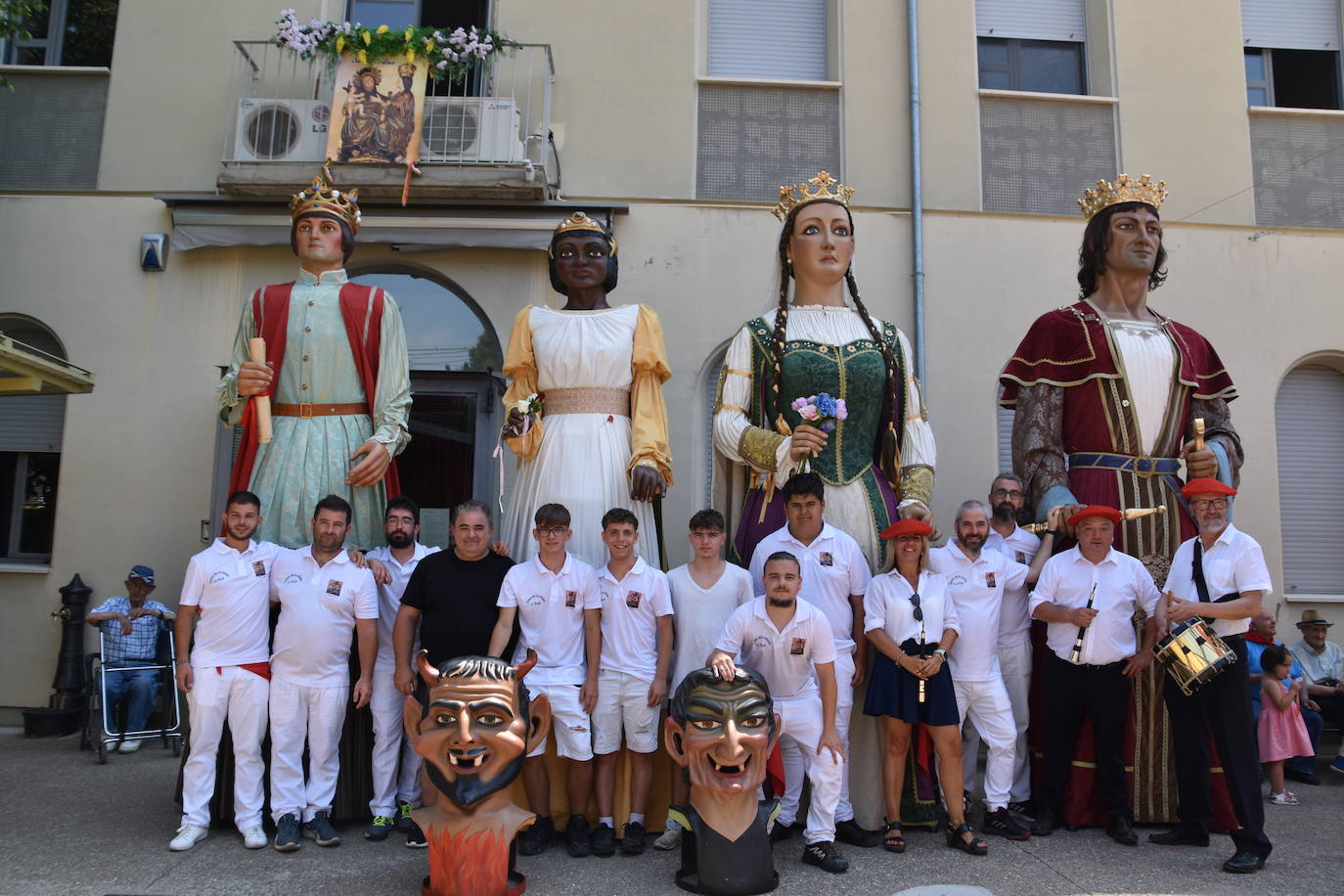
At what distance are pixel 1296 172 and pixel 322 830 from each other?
29.4 ft

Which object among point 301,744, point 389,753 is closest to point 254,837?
point 301,744

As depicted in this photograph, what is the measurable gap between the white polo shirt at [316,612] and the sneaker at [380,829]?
590 mm

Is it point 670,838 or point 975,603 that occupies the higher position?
point 975,603

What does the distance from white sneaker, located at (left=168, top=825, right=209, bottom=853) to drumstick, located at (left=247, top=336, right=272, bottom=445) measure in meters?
1.61

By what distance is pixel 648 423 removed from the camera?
4703 mm

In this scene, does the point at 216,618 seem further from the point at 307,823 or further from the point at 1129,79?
the point at 1129,79

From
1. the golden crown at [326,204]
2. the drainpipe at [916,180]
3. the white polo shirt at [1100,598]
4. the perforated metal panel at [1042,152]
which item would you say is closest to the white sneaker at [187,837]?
the golden crown at [326,204]

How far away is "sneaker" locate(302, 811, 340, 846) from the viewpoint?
417 cm

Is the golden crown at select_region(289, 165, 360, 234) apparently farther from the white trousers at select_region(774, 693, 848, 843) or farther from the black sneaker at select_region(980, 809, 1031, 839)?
the black sneaker at select_region(980, 809, 1031, 839)

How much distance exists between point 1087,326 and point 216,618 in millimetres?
4171

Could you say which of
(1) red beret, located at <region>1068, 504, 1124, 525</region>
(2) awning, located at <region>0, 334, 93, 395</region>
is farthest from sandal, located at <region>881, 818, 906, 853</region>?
(2) awning, located at <region>0, 334, 93, 395</region>

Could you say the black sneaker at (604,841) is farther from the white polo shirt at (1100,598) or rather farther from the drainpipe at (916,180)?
the drainpipe at (916,180)

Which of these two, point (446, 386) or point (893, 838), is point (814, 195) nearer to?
point (893, 838)

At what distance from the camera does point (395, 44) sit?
793 cm
